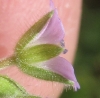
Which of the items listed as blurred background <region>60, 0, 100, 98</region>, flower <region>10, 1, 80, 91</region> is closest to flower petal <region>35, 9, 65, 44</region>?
flower <region>10, 1, 80, 91</region>

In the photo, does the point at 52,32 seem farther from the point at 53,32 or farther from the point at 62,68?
the point at 62,68

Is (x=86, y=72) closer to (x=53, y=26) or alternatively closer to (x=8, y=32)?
(x=8, y=32)

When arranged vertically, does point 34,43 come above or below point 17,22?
above

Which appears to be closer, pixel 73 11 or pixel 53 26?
pixel 53 26

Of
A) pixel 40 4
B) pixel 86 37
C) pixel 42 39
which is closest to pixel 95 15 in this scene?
pixel 86 37

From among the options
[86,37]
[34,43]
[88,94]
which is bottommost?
[88,94]

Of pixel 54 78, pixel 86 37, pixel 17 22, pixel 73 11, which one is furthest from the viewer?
pixel 86 37

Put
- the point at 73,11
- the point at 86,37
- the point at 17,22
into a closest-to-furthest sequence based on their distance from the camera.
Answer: the point at 17,22 < the point at 73,11 < the point at 86,37
